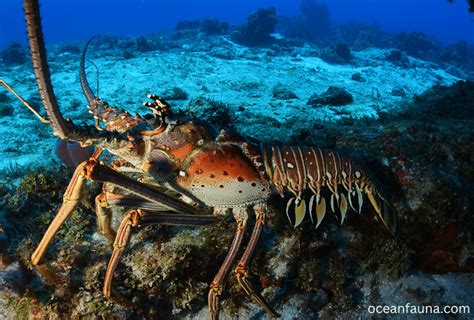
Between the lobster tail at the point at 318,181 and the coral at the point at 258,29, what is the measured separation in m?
18.8

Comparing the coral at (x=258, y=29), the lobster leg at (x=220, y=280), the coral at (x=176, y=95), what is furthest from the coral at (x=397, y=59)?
the lobster leg at (x=220, y=280)

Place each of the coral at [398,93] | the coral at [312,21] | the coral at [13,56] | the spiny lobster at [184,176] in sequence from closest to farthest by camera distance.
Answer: the spiny lobster at [184,176]
the coral at [398,93]
the coral at [13,56]
the coral at [312,21]

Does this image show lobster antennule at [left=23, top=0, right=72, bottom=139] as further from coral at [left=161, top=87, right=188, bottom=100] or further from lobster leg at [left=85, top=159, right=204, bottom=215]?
coral at [left=161, top=87, right=188, bottom=100]

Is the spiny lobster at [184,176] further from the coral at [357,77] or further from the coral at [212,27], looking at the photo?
the coral at [212,27]

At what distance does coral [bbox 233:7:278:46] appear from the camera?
20.9m

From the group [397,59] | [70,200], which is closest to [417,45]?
[397,59]

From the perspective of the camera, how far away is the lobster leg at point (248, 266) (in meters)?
2.99

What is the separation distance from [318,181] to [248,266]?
1.20 metres

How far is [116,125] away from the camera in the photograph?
274 centimetres

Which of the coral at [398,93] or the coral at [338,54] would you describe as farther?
the coral at [338,54]

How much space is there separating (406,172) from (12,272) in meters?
4.26

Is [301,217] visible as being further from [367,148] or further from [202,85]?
[202,85]

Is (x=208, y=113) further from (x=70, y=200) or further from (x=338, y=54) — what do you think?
(x=338, y=54)

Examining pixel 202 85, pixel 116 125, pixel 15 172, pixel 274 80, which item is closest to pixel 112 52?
pixel 202 85
